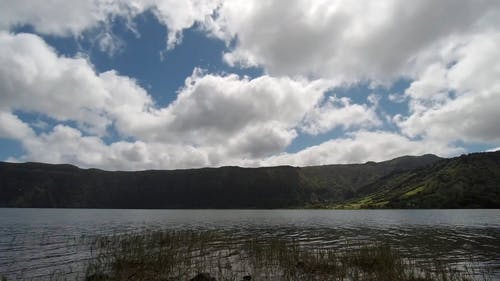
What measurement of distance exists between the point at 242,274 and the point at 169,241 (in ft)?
64.8

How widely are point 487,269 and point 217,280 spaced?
932 inches

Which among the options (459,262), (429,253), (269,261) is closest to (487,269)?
(459,262)

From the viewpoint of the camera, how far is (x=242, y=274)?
28.1 metres

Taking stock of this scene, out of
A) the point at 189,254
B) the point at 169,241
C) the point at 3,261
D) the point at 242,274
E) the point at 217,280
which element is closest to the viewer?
the point at 217,280

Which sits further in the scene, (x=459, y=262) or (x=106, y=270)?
(x=459, y=262)

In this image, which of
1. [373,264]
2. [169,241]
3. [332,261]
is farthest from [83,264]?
[373,264]

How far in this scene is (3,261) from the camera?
115ft

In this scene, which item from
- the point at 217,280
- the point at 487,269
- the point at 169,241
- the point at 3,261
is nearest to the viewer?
the point at 217,280

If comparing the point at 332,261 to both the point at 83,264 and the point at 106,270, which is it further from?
the point at 83,264

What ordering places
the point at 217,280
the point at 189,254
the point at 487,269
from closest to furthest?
the point at 217,280, the point at 487,269, the point at 189,254

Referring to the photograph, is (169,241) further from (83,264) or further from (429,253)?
(429,253)

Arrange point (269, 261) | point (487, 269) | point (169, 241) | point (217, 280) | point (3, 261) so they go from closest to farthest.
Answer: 1. point (217, 280)
2. point (487, 269)
3. point (269, 261)
4. point (3, 261)
5. point (169, 241)

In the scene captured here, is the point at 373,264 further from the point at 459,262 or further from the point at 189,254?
the point at 189,254

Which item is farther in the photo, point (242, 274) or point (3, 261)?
point (3, 261)
